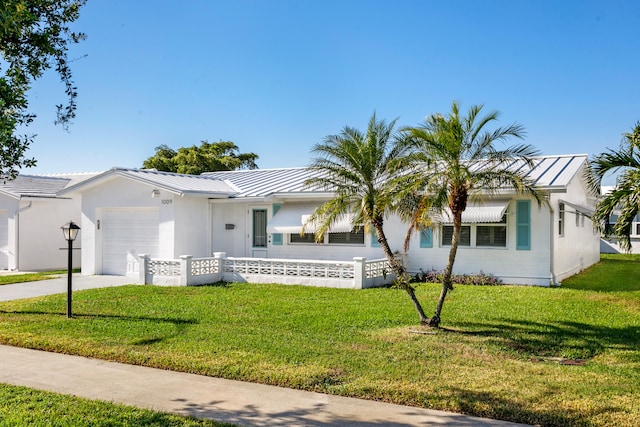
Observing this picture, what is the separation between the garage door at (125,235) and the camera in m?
20.6

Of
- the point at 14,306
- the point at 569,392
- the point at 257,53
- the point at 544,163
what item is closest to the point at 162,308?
the point at 14,306

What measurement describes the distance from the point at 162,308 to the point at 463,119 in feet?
27.0

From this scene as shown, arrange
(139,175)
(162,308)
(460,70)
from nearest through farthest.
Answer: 1. (162,308)
2. (460,70)
3. (139,175)

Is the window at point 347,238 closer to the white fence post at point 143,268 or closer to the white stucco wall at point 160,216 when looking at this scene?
the white stucco wall at point 160,216

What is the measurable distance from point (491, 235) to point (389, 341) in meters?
9.71

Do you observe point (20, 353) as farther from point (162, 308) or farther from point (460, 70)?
point (460, 70)

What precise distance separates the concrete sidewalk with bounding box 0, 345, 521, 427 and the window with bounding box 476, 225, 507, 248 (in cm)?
1270

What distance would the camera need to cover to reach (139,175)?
799 inches

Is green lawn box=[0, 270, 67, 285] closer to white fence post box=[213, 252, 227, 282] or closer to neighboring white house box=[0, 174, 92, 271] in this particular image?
neighboring white house box=[0, 174, 92, 271]

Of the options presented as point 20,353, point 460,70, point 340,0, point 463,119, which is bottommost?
point 20,353

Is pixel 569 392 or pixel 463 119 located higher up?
pixel 463 119

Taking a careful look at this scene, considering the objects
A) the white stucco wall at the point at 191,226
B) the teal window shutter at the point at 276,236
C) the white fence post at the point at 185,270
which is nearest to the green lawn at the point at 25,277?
the white stucco wall at the point at 191,226

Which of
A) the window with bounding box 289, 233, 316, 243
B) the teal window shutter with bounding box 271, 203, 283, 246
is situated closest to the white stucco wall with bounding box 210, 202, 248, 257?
the teal window shutter with bounding box 271, 203, 283, 246

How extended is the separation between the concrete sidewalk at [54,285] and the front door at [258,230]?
467 cm
